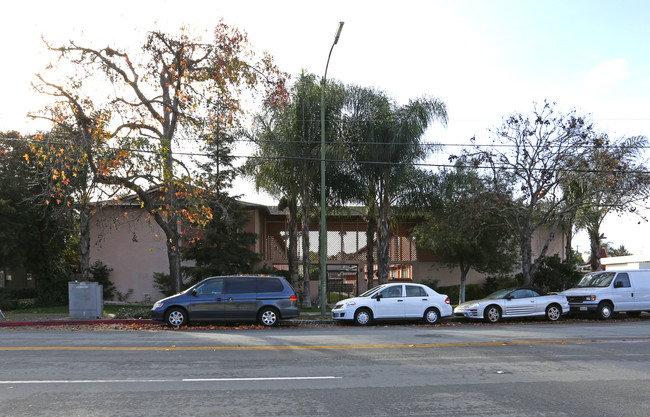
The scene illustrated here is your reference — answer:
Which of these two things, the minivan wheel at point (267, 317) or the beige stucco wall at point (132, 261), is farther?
the beige stucco wall at point (132, 261)

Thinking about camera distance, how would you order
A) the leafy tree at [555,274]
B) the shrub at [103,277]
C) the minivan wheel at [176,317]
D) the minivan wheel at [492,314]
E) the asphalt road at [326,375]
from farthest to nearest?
the leafy tree at [555,274], the shrub at [103,277], the minivan wheel at [492,314], the minivan wheel at [176,317], the asphalt road at [326,375]

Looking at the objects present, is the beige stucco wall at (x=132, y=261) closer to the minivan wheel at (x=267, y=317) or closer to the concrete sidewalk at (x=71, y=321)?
the concrete sidewalk at (x=71, y=321)

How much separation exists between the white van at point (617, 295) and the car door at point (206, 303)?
13.2 m

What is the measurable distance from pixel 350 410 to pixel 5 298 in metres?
24.8

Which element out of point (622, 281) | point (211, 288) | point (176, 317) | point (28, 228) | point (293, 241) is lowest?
point (176, 317)

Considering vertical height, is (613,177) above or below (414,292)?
above

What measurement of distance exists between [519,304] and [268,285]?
29.7ft

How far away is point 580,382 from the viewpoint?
27.0ft

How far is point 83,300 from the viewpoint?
1959 centimetres

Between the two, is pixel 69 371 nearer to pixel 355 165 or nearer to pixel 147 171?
pixel 147 171

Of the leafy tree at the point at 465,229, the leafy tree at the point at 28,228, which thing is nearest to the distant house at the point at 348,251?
the leafy tree at the point at 28,228

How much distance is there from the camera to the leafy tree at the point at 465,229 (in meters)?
23.4

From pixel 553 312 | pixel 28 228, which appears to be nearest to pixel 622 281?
pixel 553 312

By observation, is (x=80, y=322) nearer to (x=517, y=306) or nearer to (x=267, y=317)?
(x=267, y=317)
